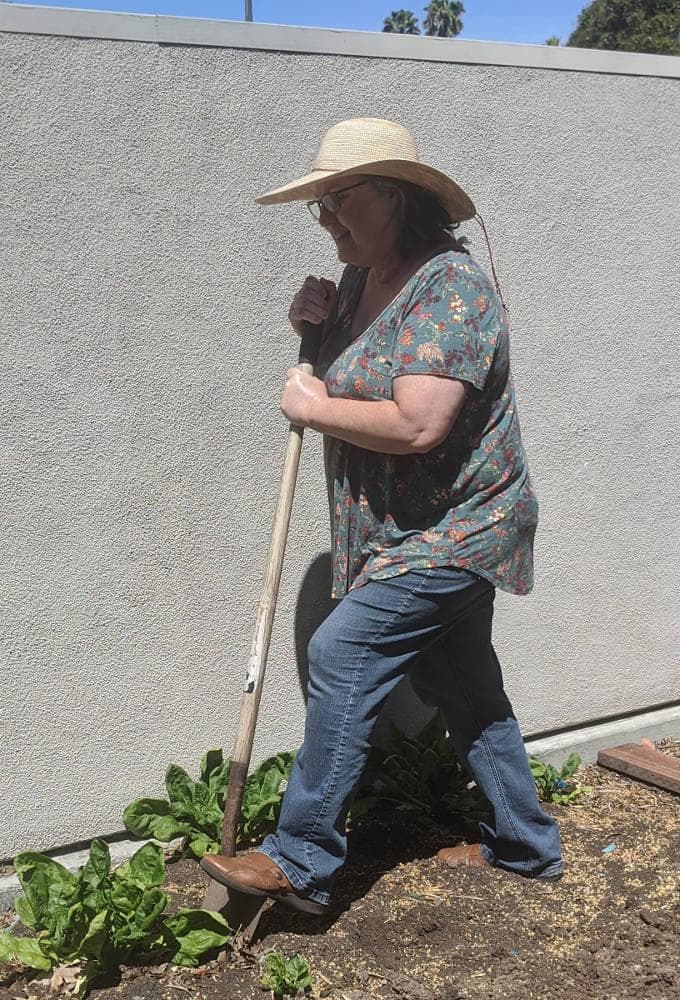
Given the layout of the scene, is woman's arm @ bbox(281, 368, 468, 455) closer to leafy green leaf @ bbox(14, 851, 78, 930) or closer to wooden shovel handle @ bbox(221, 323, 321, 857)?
wooden shovel handle @ bbox(221, 323, 321, 857)

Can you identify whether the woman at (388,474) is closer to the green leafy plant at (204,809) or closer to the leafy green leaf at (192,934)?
the leafy green leaf at (192,934)

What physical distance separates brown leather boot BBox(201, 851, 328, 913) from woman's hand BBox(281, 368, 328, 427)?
112cm

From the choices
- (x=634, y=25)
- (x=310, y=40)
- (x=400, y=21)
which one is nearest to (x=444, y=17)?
(x=400, y=21)

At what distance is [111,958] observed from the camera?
2604 mm

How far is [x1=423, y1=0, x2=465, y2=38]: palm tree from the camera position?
2571 inches

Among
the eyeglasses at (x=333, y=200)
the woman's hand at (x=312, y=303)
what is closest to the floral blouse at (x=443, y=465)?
the woman's hand at (x=312, y=303)

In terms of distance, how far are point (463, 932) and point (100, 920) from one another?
98 centimetres

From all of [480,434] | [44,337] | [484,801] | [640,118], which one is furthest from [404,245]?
[484,801]

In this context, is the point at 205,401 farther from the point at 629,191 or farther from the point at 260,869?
the point at 629,191

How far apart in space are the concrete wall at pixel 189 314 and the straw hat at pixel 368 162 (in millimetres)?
440

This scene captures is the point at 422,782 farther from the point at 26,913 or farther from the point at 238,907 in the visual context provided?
the point at 26,913

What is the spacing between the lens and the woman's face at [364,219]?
9.01 ft

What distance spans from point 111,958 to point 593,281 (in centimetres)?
268

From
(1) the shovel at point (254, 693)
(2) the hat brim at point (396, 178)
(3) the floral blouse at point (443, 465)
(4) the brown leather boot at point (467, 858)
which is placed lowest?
(4) the brown leather boot at point (467, 858)
